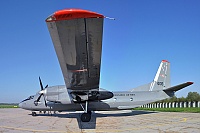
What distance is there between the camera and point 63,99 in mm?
17906

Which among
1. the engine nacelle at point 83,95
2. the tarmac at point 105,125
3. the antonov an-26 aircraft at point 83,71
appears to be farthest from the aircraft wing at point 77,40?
the engine nacelle at point 83,95

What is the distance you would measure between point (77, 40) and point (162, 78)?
18.2 meters

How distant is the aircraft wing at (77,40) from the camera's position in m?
5.89

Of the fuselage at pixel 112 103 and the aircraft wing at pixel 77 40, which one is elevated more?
the aircraft wing at pixel 77 40

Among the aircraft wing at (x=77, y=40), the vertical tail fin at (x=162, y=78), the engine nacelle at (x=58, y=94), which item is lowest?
the engine nacelle at (x=58, y=94)

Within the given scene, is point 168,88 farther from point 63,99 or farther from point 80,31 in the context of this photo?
point 80,31

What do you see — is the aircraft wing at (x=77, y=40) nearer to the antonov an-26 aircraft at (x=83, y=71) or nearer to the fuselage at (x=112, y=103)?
the antonov an-26 aircraft at (x=83, y=71)

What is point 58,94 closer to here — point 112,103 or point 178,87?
point 112,103

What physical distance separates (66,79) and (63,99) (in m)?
5.91

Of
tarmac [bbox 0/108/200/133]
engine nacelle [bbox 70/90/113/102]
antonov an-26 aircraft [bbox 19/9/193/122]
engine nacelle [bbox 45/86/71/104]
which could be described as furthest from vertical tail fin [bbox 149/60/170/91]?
engine nacelle [bbox 45/86/71/104]

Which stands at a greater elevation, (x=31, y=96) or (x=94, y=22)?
(x=94, y=22)

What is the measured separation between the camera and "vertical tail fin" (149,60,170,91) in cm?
2305

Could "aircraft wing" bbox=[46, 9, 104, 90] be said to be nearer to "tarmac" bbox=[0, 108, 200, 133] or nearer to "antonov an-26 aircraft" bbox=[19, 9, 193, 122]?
"antonov an-26 aircraft" bbox=[19, 9, 193, 122]

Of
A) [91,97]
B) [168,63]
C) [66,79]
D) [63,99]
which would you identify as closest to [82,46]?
[66,79]
